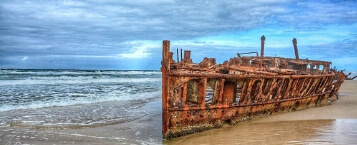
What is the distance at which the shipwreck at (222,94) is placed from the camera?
7.20 meters

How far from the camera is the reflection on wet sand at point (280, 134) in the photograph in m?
7.00

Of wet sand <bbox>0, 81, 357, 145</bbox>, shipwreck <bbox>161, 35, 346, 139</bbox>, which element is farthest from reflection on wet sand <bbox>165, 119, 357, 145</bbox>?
shipwreck <bbox>161, 35, 346, 139</bbox>

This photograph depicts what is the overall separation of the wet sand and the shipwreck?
33 centimetres

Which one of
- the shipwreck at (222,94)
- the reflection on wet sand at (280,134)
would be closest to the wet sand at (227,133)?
the reflection on wet sand at (280,134)

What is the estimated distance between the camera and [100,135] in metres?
8.11

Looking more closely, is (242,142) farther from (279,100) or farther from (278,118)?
(279,100)

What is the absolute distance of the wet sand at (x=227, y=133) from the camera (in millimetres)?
7148

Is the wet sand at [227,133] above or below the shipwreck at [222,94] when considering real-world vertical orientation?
below

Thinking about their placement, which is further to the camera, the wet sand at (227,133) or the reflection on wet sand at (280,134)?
the wet sand at (227,133)

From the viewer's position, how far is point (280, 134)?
7.66 meters

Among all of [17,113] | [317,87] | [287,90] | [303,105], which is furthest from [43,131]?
[317,87]

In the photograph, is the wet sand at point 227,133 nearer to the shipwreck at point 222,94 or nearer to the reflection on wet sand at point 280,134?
the reflection on wet sand at point 280,134

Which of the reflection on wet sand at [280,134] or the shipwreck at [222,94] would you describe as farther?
the shipwreck at [222,94]

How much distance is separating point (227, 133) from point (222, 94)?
42.3 inches
